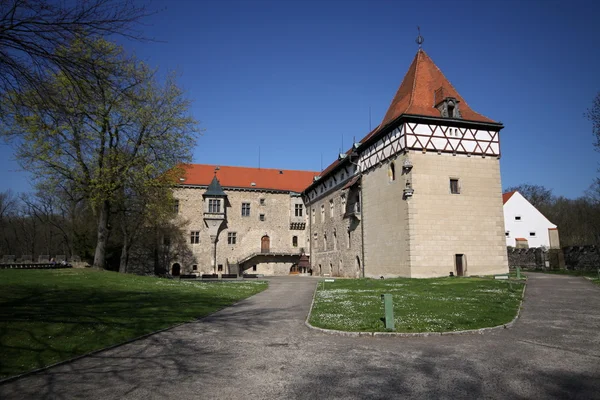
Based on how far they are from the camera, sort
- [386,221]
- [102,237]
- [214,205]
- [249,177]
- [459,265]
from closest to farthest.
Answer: [102,237] → [459,265] → [386,221] → [214,205] → [249,177]

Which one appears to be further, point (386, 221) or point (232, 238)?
point (232, 238)

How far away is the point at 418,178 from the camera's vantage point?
83.6ft

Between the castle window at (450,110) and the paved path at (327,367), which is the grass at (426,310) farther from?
the castle window at (450,110)

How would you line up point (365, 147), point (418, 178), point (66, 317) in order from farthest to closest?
point (365, 147) → point (418, 178) → point (66, 317)

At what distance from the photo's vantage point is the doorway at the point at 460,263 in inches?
1004

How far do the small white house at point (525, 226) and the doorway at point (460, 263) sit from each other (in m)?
28.1

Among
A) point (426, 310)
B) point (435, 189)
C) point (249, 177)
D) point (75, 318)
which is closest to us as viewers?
point (75, 318)

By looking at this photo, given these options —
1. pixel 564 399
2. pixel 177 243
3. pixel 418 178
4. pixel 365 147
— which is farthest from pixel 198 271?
pixel 564 399

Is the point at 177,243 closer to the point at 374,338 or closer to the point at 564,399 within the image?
the point at 374,338

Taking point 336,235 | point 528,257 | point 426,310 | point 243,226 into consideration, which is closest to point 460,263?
point 336,235

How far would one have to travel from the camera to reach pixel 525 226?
164 feet

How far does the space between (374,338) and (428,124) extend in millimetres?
20356

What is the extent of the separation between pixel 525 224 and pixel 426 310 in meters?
45.7

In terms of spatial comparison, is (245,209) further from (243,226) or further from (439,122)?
(439,122)
